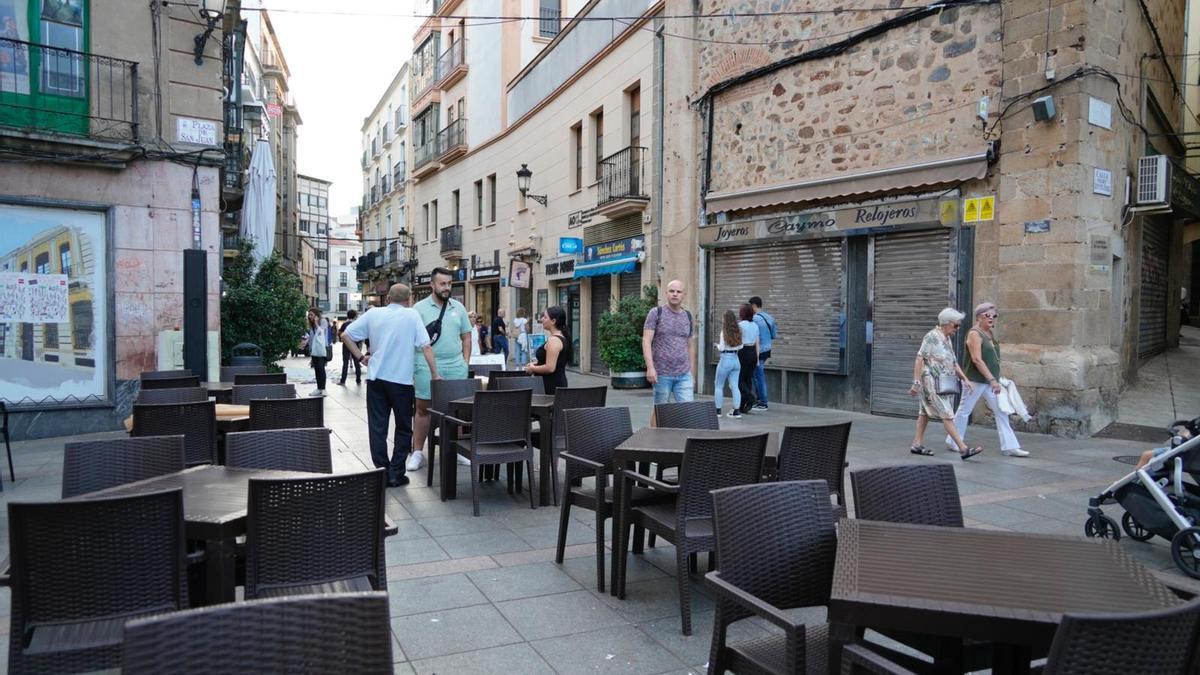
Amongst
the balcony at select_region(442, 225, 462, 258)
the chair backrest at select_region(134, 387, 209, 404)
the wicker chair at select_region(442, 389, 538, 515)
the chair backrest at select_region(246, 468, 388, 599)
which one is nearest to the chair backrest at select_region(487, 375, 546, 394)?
the wicker chair at select_region(442, 389, 538, 515)

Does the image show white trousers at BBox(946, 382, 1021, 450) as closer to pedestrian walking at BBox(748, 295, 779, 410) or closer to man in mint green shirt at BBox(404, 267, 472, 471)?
pedestrian walking at BBox(748, 295, 779, 410)

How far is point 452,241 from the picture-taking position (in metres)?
28.6

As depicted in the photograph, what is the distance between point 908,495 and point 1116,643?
1.51 meters

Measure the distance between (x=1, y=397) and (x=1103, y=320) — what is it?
13.0 metres

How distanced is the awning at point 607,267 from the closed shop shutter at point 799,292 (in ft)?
10.2

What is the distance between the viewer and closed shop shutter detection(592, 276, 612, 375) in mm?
19000

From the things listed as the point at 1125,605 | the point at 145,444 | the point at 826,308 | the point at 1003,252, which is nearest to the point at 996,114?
the point at 1003,252

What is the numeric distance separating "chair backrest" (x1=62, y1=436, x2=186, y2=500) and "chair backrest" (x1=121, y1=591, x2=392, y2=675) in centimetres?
236

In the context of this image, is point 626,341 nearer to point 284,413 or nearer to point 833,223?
point 833,223

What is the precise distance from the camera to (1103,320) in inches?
379

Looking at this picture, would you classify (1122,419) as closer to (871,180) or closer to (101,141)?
(871,180)

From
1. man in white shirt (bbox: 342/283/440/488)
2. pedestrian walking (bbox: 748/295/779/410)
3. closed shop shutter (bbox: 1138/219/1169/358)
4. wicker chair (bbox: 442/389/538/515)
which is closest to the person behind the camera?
wicker chair (bbox: 442/389/538/515)

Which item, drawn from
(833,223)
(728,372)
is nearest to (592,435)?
(728,372)

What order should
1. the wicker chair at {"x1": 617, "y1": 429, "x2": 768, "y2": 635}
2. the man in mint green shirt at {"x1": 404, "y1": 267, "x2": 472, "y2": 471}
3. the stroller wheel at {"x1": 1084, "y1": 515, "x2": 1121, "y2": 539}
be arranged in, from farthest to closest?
1. the man in mint green shirt at {"x1": 404, "y1": 267, "x2": 472, "y2": 471}
2. the stroller wheel at {"x1": 1084, "y1": 515, "x2": 1121, "y2": 539}
3. the wicker chair at {"x1": 617, "y1": 429, "x2": 768, "y2": 635}
